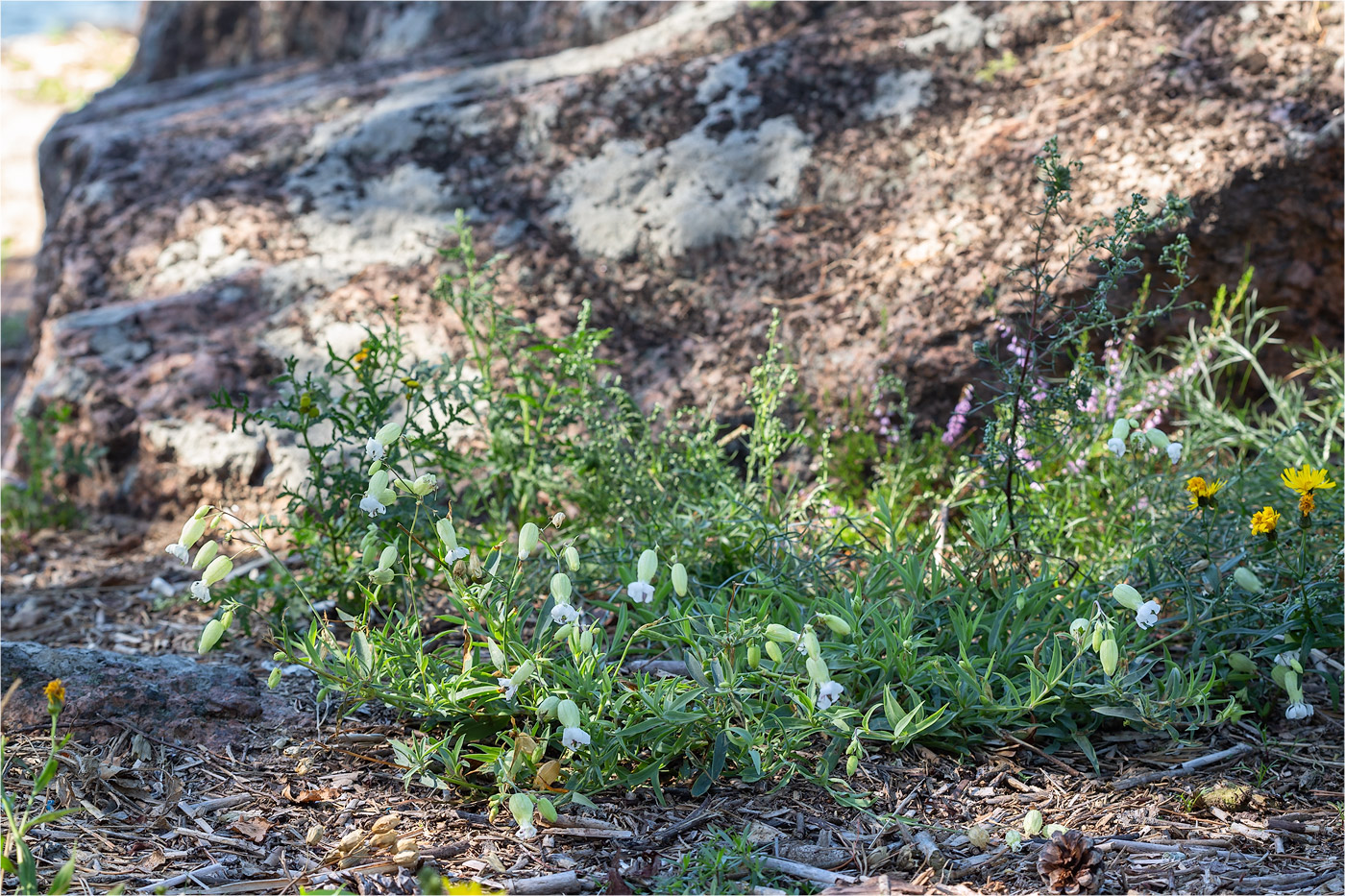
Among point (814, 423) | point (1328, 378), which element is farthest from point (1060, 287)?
point (1328, 378)

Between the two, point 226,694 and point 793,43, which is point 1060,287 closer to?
point 793,43

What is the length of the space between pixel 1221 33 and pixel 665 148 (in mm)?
2013

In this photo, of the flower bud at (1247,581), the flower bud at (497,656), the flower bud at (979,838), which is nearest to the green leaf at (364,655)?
the flower bud at (497,656)

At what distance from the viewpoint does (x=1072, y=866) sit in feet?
5.24

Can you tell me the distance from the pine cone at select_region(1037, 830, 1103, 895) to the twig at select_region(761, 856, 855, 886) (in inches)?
12.8

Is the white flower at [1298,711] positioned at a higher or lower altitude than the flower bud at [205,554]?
lower

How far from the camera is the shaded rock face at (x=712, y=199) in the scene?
10.6 feet

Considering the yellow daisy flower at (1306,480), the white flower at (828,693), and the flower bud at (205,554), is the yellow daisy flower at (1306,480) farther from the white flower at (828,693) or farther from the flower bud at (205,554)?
the flower bud at (205,554)

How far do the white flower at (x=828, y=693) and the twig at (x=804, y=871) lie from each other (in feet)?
0.90

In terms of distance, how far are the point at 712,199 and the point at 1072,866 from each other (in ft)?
8.80

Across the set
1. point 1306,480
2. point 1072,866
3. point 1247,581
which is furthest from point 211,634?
Result: point 1306,480

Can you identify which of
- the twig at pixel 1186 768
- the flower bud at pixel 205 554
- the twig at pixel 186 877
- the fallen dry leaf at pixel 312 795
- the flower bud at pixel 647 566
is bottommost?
the twig at pixel 1186 768

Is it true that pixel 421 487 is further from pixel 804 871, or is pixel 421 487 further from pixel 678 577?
pixel 804 871

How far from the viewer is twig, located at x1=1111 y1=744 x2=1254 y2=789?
1939 mm
